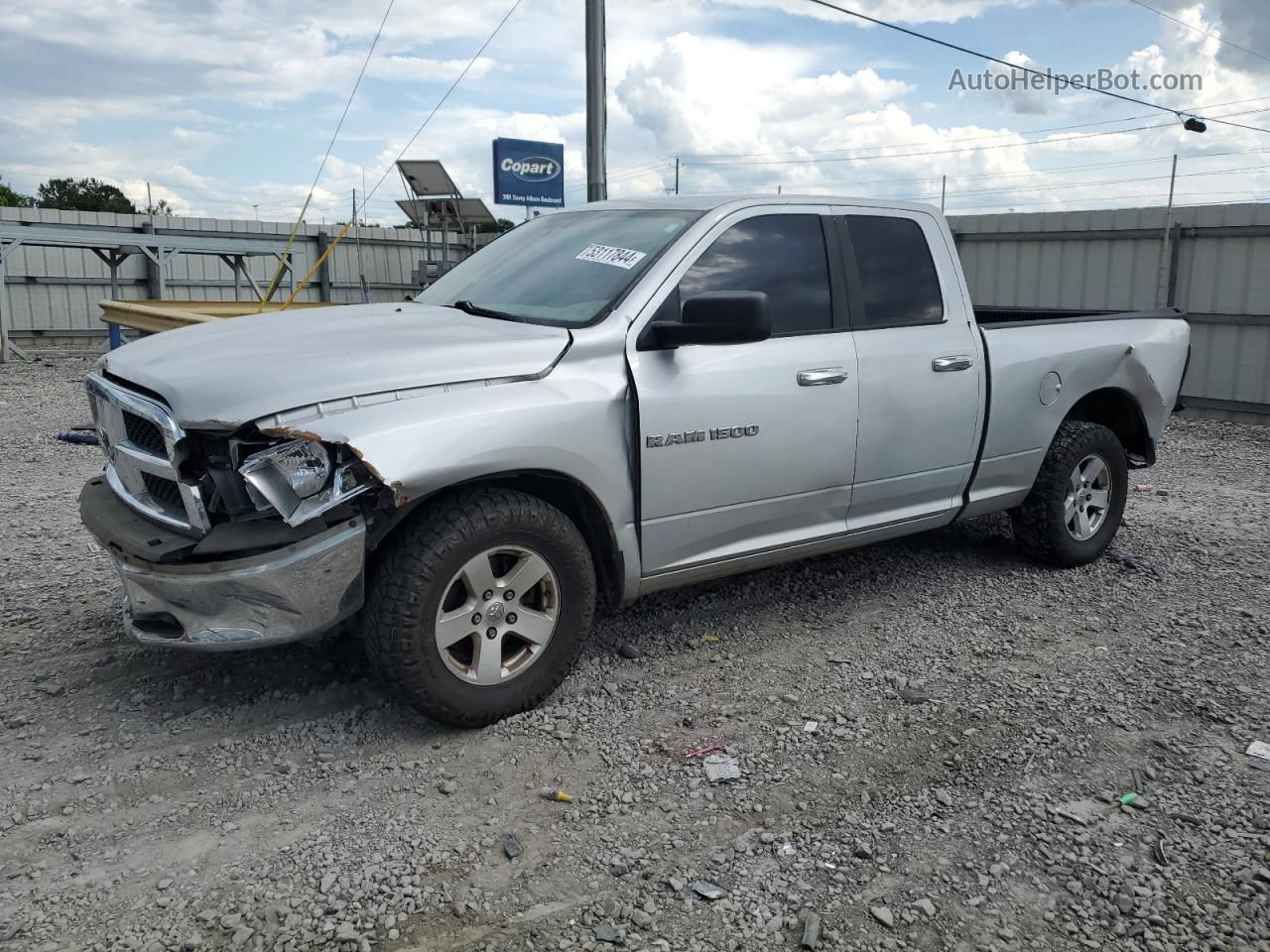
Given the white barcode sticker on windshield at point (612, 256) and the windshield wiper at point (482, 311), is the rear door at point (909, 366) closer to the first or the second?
the white barcode sticker on windshield at point (612, 256)

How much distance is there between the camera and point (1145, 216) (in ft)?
42.0

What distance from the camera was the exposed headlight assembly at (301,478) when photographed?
125 inches

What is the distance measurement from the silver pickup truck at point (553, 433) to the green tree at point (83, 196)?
167ft

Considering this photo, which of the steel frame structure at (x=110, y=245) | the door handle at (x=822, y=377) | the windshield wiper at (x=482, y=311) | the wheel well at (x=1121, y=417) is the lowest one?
the wheel well at (x=1121, y=417)

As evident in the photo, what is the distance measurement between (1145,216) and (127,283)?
1690 centimetres

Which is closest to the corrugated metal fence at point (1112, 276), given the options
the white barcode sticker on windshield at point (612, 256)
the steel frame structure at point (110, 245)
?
the steel frame structure at point (110, 245)

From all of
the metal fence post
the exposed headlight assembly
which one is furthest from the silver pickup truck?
the metal fence post

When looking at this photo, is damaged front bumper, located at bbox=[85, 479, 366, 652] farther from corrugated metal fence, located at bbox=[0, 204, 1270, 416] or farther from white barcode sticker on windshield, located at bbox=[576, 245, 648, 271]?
corrugated metal fence, located at bbox=[0, 204, 1270, 416]

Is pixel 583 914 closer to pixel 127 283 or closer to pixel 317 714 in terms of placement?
pixel 317 714

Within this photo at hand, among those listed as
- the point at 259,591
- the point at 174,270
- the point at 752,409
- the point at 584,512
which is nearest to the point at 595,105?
the point at 752,409

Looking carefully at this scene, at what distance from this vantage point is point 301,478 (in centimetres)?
318

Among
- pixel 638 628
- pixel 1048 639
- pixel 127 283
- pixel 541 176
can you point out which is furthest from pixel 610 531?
pixel 127 283

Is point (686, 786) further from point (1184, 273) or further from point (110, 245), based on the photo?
point (110, 245)

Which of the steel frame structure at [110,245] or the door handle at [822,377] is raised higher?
the steel frame structure at [110,245]
